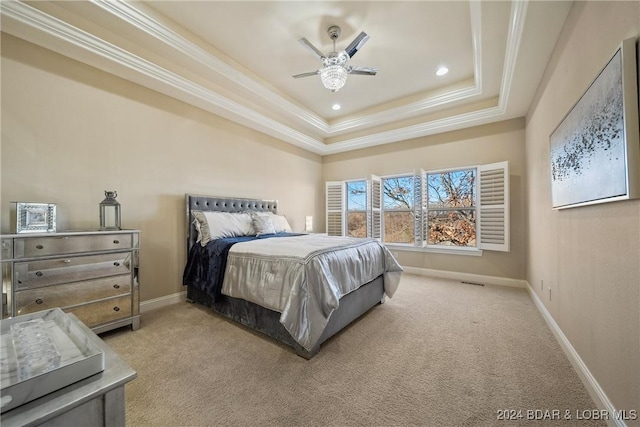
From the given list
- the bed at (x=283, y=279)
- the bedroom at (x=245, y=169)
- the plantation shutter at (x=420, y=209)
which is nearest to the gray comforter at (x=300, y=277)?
the bed at (x=283, y=279)

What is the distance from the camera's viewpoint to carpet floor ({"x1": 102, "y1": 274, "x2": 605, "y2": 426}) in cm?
146

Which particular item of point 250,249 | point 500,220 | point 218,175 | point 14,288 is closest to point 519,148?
point 500,220

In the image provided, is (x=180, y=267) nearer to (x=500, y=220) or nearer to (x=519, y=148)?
(x=500, y=220)

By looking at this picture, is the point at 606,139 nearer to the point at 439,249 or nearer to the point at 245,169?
the point at 439,249

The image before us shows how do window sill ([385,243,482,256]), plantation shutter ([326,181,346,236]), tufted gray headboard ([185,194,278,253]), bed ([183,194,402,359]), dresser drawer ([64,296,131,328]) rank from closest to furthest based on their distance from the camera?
bed ([183,194,402,359]), dresser drawer ([64,296,131,328]), tufted gray headboard ([185,194,278,253]), window sill ([385,243,482,256]), plantation shutter ([326,181,346,236])

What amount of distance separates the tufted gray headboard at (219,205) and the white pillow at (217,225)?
4.0 inches

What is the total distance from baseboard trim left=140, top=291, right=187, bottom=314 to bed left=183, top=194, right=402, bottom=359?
0.14 m

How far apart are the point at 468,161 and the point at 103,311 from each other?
5.39 metres

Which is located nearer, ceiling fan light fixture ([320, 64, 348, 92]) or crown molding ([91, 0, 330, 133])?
crown molding ([91, 0, 330, 133])

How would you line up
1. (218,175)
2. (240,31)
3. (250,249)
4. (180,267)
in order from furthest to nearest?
(218,175), (180,267), (240,31), (250,249)

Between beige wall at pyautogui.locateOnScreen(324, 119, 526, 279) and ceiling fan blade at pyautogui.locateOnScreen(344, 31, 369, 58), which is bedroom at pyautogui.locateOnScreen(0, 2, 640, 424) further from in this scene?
ceiling fan blade at pyautogui.locateOnScreen(344, 31, 369, 58)

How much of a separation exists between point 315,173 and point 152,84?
3594 mm

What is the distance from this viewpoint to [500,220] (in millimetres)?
3873

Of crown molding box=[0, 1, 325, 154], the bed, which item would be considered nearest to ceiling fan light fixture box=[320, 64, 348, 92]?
crown molding box=[0, 1, 325, 154]
